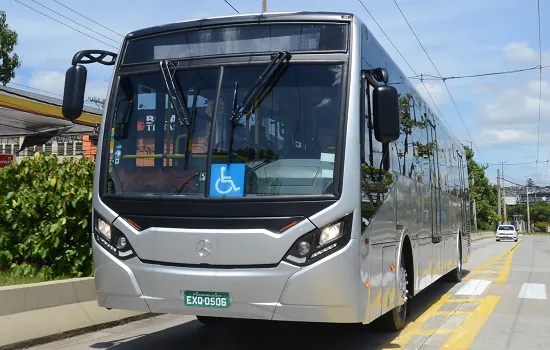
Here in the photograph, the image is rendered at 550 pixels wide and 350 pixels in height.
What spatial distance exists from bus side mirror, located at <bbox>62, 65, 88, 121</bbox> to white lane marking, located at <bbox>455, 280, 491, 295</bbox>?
339 inches

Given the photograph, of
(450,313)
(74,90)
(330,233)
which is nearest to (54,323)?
(74,90)

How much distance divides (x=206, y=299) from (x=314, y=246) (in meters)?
1.04

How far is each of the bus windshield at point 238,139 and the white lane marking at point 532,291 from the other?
756 centimetres

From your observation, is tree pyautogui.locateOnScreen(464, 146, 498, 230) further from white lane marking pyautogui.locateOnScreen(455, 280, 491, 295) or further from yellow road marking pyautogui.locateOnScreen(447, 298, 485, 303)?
yellow road marking pyautogui.locateOnScreen(447, 298, 485, 303)

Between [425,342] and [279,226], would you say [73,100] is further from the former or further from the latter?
[425,342]

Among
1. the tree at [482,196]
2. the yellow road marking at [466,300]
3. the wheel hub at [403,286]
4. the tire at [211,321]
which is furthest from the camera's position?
the tree at [482,196]

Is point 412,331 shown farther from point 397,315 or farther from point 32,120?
point 32,120

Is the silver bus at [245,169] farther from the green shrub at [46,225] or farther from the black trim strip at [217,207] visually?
the green shrub at [46,225]

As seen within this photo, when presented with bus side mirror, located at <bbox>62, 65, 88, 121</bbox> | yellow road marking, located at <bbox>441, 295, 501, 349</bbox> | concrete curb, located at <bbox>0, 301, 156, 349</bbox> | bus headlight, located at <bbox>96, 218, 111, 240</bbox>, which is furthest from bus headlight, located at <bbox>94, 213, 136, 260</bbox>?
yellow road marking, located at <bbox>441, 295, 501, 349</bbox>

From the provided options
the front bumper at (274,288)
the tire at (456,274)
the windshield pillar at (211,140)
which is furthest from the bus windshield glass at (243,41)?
the tire at (456,274)

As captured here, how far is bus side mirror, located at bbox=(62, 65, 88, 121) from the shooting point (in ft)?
21.1

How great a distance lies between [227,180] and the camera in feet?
19.2

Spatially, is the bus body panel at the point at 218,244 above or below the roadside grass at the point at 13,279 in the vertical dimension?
above

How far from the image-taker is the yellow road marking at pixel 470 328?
23.8 feet
